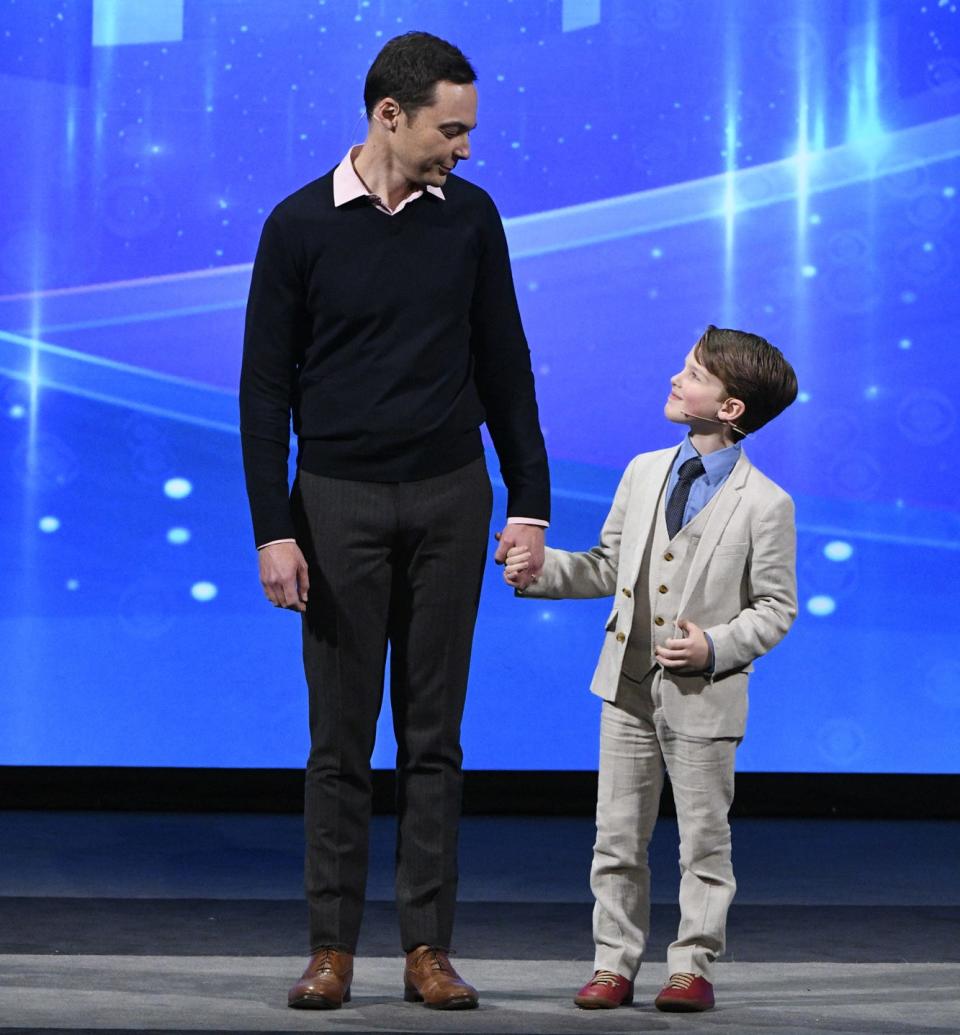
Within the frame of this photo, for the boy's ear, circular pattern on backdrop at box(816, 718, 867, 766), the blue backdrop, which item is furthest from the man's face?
circular pattern on backdrop at box(816, 718, 867, 766)

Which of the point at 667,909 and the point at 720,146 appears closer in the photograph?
the point at 667,909

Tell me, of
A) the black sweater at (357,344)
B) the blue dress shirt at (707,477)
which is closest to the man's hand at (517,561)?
the black sweater at (357,344)

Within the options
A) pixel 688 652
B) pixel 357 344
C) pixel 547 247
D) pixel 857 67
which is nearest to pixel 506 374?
pixel 357 344

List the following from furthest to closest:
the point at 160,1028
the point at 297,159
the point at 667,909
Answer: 1. the point at 297,159
2. the point at 667,909
3. the point at 160,1028

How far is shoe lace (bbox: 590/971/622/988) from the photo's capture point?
7.62 ft

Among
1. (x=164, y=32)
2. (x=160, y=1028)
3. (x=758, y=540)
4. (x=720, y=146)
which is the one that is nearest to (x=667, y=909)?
(x=758, y=540)

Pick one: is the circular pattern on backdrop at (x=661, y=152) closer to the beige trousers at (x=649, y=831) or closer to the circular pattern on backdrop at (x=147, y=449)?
the circular pattern on backdrop at (x=147, y=449)

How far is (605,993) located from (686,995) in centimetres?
11

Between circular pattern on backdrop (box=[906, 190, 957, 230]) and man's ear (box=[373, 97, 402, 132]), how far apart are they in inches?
93.2

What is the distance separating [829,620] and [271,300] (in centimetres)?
240

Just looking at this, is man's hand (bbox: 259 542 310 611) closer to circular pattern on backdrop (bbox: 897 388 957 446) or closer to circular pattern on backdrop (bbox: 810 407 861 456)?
circular pattern on backdrop (bbox: 810 407 861 456)

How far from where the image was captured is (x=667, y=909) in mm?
3287

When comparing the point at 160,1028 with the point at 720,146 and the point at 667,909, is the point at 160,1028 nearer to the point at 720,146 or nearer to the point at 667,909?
the point at 667,909

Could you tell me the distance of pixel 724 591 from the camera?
238 centimetres
